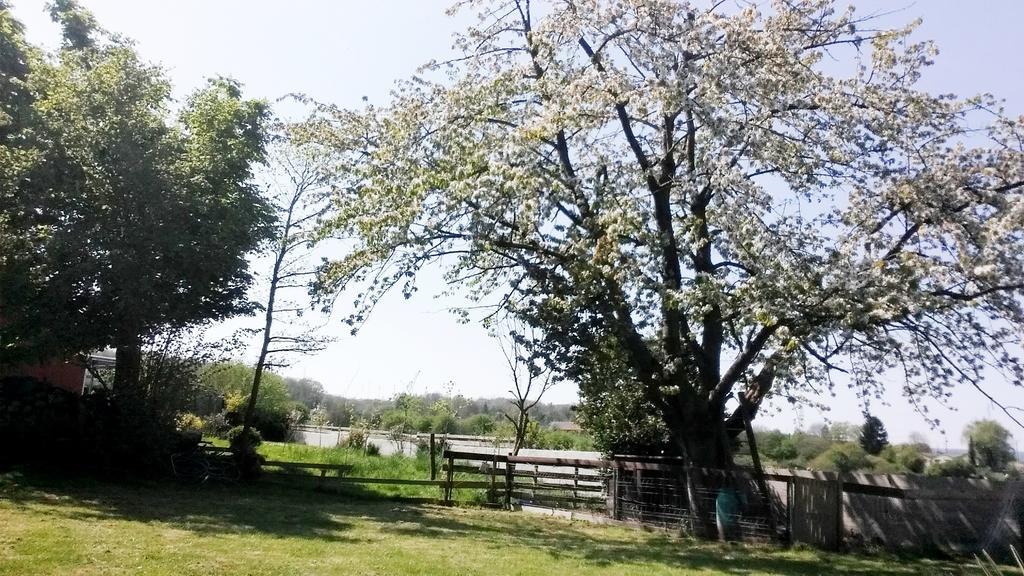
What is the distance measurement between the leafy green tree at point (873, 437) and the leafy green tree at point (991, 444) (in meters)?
1.65

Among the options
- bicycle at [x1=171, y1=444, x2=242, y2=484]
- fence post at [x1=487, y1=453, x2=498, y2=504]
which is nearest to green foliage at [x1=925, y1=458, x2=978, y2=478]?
fence post at [x1=487, y1=453, x2=498, y2=504]

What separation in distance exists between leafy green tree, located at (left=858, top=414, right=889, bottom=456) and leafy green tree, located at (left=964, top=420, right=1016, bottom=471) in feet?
5.40

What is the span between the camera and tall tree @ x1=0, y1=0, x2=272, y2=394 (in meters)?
14.2

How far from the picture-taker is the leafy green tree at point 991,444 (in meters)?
15.3

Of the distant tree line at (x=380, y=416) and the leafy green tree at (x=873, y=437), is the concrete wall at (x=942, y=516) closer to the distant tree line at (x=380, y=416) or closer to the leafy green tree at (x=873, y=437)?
the leafy green tree at (x=873, y=437)

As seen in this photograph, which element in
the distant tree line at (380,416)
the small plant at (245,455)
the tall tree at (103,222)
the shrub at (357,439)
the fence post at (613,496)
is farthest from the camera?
the distant tree line at (380,416)

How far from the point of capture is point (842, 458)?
709 inches

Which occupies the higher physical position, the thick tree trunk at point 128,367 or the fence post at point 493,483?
the thick tree trunk at point 128,367

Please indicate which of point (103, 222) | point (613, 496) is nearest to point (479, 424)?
point (613, 496)

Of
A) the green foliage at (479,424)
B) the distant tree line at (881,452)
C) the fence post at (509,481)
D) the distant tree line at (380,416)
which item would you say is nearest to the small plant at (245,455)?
the distant tree line at (380,416)

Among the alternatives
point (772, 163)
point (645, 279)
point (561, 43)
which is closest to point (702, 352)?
point (645, 279)

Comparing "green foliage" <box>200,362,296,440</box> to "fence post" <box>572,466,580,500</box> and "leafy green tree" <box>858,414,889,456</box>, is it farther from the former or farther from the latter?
"leafy green tree" <box>858,414,889,456</box>

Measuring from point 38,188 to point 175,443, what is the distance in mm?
5449

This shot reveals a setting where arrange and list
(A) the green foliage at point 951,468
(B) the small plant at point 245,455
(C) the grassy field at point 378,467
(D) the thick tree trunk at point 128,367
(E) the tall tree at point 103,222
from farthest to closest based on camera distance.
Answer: (C) the grassy field at point 378,467, (B) the small plant at point 245,455, (A) the green foliage at point 951,468, (D) the thick tree trunk at point 128,367, (E) the tall tree at point 103,222
